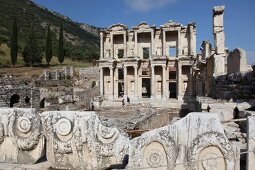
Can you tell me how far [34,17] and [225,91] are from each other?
111 metres

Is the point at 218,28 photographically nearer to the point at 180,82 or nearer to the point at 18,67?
the point at 180,82

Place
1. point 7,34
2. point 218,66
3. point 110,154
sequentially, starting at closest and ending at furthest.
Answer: point 110,154, point 218,66, point 7,34

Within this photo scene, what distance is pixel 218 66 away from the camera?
1766cm

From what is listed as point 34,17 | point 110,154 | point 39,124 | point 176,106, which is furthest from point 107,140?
point 34,17

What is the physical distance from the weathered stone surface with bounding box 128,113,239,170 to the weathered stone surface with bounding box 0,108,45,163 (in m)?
1.93

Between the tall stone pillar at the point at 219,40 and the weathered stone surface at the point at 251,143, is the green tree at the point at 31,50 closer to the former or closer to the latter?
the tall stone pillar at the point at 219,40

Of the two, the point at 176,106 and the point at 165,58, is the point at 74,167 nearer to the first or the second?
the point at 176,106

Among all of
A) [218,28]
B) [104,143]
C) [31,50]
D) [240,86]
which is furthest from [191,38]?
[31,50]

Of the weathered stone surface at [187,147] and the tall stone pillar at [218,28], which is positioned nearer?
the weathered stone surface at [187,147]

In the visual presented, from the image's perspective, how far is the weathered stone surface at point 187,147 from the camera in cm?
416

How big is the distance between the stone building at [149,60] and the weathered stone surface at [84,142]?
29.0 m

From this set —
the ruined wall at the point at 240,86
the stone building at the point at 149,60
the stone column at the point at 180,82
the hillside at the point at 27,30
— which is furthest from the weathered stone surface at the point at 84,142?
the hillside at the point at 27,30

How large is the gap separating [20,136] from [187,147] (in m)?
3.09

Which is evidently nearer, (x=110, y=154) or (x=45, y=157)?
(x=110, y=154)
